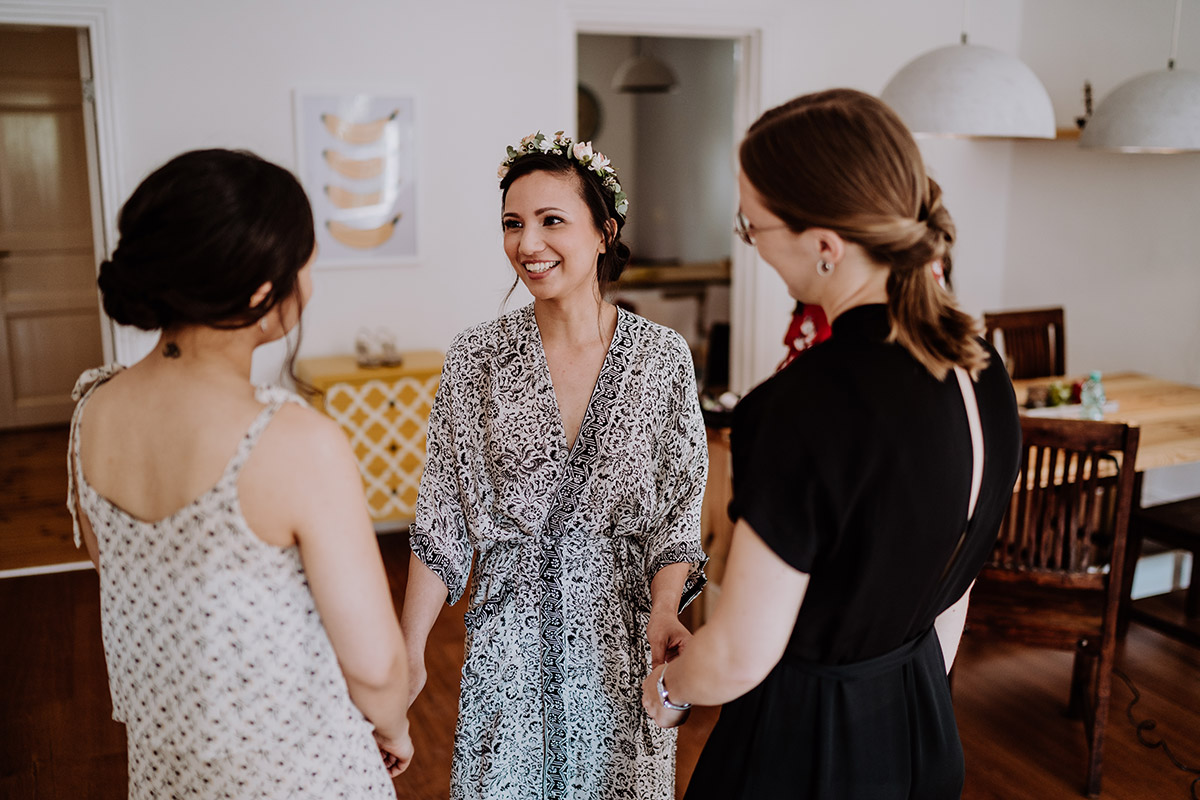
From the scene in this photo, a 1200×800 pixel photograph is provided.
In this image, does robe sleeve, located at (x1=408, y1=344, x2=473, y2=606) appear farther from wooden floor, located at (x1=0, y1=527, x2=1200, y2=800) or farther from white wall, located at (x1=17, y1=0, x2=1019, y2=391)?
white wall, located at (x1=17, y1=0, x2=1019, y2=391)

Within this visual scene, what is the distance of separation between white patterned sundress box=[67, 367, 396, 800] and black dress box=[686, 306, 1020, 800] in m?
0.51

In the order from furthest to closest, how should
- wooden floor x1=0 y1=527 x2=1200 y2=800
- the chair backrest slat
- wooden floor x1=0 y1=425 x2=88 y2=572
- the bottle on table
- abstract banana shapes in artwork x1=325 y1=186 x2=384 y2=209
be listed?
abstract banana shapes in artwork x1=325 y1=186 x2=384 y2=209, wooden floor x1=0 y1=425 x2=88 y2=572, the bottle on table, wooden floor x1=0 y1=527 x2=1200 y2=800, the chair backrest slat

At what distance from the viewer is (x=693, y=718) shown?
3021mm

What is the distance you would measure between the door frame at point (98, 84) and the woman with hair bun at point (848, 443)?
3359mm

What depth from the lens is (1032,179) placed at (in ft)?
17.6

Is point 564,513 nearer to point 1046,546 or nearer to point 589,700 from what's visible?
point 589,700

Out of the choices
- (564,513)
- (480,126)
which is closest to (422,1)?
(480,126)

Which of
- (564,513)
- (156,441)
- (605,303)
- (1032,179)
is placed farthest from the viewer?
(1032,179)

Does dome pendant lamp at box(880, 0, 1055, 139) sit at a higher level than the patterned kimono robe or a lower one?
higher

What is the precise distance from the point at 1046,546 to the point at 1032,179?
129 inches

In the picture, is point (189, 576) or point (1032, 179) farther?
point (1032, 179)

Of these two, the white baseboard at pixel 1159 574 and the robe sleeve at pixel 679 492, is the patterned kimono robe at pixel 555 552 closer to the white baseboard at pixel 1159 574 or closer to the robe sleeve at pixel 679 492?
the robe sleeve at pixel 679 492

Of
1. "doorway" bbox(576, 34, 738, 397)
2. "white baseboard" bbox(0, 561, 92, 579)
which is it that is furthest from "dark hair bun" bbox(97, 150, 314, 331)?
"doorway" bbox(576, 34, 738, 397)

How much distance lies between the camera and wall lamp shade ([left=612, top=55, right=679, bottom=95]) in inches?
270
